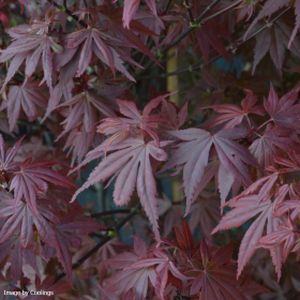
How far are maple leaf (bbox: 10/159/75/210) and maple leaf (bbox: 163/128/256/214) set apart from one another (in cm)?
22

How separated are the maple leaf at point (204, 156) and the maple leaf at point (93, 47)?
211mm

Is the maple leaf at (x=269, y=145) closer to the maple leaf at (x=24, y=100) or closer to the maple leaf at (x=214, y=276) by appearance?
the maple leaf at (x=214, y=276)

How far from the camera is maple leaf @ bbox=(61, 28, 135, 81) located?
41.0 inches

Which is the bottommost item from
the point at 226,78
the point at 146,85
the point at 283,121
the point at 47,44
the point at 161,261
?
the point at 146,85

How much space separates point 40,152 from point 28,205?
68 cm

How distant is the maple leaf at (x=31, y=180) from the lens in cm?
95

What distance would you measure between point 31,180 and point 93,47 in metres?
0.28

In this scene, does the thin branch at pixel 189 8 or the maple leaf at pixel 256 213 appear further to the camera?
the thin branch at pixel 189 8

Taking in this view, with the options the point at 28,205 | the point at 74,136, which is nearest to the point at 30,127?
the point at 74,136

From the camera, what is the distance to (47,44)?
1.07 m

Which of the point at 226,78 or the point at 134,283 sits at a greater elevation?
the point at 226,78

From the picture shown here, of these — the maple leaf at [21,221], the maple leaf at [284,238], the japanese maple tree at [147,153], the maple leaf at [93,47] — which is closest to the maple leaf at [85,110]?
the japanese maple tree at [147,153]

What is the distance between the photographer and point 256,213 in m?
0.90

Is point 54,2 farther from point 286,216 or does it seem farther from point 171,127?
point 286,216
